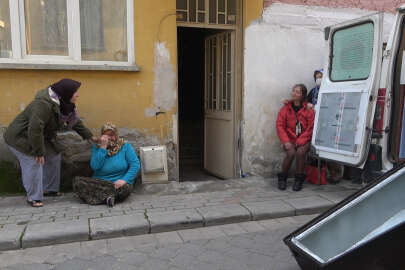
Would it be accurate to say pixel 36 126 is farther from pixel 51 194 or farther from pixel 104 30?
pixel 104 30

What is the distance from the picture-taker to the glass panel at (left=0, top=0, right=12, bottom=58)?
16.0 ft

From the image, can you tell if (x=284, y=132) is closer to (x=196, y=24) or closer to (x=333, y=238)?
(x=196, y=24)

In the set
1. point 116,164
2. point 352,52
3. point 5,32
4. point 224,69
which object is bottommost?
point 116,164

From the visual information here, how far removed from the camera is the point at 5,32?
4.91 metres

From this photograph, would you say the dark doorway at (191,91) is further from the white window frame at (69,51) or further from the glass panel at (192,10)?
the white window frame at (69,51)

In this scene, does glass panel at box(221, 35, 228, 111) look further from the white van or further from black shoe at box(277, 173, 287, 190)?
the white van

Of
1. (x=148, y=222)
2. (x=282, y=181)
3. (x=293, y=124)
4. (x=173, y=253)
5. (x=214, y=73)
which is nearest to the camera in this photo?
(x=173, y=253)

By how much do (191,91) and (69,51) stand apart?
5.97m

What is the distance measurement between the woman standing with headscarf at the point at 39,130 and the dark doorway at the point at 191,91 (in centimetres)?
403

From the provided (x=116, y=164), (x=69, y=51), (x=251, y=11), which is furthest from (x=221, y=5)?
(x=116, y=164)

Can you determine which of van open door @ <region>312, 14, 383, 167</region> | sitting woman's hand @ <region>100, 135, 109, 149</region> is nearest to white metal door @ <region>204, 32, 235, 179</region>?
van open door @ <region>312, 14, 383, 167</region>

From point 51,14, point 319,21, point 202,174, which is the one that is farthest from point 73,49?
point 319,21

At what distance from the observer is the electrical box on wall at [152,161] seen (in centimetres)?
528

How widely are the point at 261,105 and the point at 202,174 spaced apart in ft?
6.24
